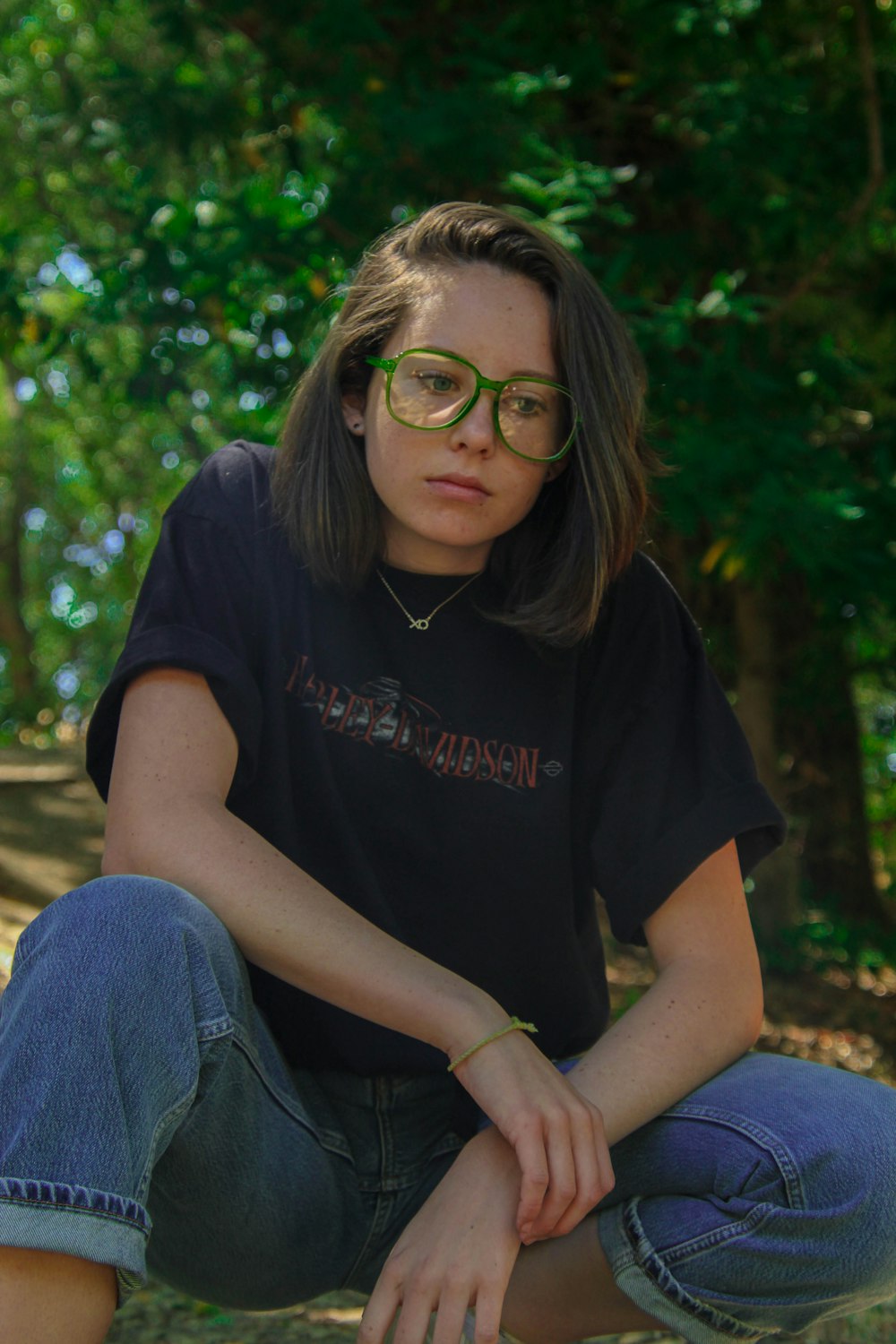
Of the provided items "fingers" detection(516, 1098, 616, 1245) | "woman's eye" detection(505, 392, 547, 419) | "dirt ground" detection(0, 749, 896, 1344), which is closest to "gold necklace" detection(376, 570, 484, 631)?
"woman's eye" detection(505, 392, 547, 419)

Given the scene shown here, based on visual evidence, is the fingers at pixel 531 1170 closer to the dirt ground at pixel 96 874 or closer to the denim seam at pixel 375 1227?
the denim seam at pixel 375 1227

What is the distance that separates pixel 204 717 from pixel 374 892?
339 mm

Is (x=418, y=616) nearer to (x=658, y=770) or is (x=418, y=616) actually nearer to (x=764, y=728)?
(x=658, y=770)

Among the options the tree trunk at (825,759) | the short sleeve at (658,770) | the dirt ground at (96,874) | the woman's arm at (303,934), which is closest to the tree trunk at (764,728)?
the tree trunk at (825,759)

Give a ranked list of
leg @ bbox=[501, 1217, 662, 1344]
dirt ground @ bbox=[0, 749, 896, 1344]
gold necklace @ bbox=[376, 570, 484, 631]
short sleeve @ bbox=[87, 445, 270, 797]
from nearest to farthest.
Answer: leg @ bbox=[501, 1217, 662, 1344], short sleeve @ bbox=[87, 445, 270, 797], gold necklace @ bbox=[376, 570, 484, 631], dirt ground @ bbox=[0, 749, 896, 1344]

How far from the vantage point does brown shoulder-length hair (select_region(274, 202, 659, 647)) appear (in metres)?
1.91

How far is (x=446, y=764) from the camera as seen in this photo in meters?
1.89

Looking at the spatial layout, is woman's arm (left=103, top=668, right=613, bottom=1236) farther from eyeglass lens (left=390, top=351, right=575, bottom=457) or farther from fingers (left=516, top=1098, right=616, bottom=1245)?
eyeglass lens (left=390, top=351, right=575, bottom=457)

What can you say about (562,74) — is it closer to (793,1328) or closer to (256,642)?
(256,642)

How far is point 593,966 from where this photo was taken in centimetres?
200

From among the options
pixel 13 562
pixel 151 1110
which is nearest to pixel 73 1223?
pixel 151 1110

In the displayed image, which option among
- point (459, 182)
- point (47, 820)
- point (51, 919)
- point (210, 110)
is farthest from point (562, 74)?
point (47, 820)

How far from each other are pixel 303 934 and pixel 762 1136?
59 cm

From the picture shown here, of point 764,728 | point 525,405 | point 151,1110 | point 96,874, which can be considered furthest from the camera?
point 96,874
